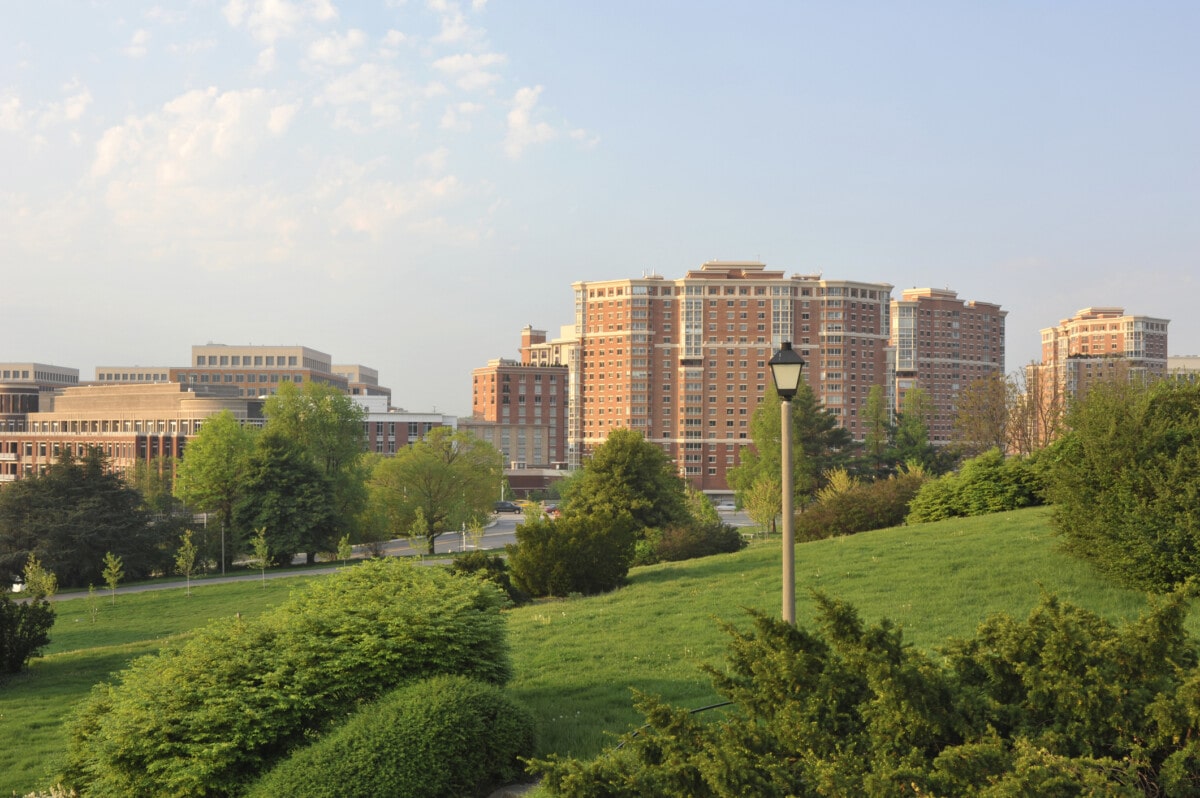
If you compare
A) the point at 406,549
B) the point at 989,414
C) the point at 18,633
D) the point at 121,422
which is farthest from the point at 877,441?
the point at 121,422

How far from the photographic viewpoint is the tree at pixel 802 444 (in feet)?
186

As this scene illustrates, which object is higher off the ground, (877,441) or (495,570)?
(877,441)

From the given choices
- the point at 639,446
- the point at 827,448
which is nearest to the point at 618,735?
the point at 639,446

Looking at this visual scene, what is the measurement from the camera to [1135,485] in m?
15.5

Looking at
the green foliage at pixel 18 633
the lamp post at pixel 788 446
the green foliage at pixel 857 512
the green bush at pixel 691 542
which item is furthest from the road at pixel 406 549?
the green foliage at pixel 857 512

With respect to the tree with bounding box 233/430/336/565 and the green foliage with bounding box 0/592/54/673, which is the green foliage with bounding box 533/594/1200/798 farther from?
the tree with bounding box 233/430/336/565

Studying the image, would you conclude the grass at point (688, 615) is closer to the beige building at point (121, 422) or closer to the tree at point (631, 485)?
the tree at point (631, 485)

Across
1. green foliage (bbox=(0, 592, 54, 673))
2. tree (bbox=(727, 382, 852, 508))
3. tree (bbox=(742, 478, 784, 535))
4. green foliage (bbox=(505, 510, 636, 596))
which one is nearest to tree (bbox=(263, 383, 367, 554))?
tree (bbox=(742, 478, 784, 535))

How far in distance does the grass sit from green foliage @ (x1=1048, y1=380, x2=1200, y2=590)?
62 cm

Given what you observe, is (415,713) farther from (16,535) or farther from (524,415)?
(524,415)

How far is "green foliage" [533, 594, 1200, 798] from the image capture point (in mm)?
5383

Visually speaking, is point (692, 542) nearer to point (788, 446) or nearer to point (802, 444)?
point (788, 446)

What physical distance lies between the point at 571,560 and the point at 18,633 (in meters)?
11.4

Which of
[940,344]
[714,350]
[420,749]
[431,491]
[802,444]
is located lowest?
[431,491]
